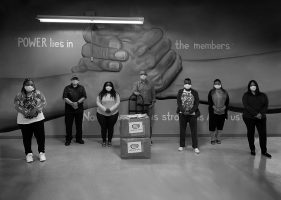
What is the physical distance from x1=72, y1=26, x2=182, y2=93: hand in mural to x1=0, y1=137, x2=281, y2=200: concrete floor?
5.63 ft

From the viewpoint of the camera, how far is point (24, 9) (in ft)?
21.5

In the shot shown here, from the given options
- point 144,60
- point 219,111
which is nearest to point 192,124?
Answer: point 219,111

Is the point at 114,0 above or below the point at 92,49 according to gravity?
above

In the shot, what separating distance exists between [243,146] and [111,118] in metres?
2.68

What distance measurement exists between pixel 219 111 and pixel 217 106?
0.35 ft

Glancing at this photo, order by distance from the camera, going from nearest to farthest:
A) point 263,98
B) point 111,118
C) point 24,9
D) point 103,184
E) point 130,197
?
point 130,197
point 103,184
point 263,98
point 111,118
point 24,9

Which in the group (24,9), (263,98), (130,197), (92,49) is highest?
(24,9)

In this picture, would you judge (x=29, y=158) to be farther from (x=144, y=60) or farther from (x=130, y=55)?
(x=144, y=60)

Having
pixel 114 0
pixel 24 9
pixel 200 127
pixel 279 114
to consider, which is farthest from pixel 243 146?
pixel 24 9

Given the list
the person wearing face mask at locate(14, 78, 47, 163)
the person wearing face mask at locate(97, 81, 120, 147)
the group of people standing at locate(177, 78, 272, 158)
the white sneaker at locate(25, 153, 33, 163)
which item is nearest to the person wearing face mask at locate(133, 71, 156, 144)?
the person wearing face mask at locate(97, 81, 120, 147)

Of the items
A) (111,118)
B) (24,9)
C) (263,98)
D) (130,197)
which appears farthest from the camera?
(24,9)

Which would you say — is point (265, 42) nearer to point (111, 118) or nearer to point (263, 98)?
point (263, 98)

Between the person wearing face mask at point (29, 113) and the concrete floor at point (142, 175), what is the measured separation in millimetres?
369

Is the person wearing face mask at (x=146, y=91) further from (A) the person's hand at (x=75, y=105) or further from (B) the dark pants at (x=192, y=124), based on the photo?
(A) the person's hand at (x=75, y=105)
